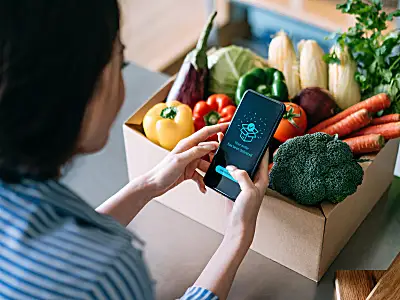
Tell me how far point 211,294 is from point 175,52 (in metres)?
2.23

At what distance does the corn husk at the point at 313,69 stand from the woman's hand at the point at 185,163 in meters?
0.30

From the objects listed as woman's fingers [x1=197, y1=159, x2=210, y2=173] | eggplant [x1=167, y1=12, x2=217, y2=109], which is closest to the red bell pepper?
eggplant [x1=167, y1=12, x2=217, y2=109]

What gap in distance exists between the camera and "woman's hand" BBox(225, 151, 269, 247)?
886mm

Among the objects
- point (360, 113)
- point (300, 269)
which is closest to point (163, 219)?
point (300, 269)

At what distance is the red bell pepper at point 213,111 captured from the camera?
3.73 ft

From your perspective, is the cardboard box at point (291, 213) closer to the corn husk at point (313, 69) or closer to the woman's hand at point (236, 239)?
the woman's hand at point (236, 239)

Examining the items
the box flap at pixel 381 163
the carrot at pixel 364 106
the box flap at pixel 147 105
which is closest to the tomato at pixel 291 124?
the carrot at pixel 364 106

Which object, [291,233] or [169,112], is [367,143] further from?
[169,112]

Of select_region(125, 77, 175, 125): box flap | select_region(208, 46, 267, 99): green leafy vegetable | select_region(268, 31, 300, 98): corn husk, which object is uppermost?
select_region(268, 31, 300, 98): corn husk

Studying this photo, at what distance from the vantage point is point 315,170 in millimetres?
935

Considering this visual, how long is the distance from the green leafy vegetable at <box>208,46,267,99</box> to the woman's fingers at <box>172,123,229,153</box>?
256mm

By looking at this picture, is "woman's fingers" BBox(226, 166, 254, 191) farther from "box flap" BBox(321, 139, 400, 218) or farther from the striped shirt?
the striped shirt

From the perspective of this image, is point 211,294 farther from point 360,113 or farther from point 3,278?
point 360,113

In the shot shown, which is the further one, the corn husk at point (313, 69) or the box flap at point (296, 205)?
the corn husk at point (313, 69)
